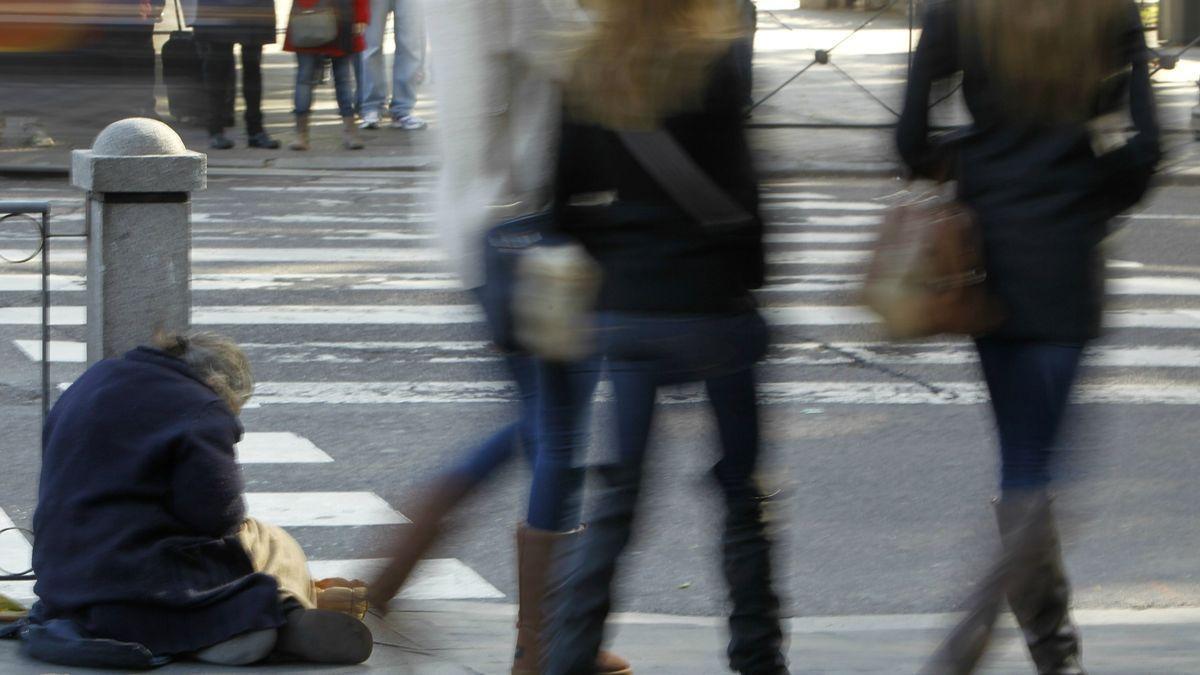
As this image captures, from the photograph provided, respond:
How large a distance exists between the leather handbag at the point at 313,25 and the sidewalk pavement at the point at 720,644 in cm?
1163

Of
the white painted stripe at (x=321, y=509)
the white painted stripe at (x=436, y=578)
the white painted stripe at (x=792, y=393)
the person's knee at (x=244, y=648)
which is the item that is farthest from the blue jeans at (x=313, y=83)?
the person's knee at (x=244, y=648)

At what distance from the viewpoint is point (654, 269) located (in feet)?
11.2

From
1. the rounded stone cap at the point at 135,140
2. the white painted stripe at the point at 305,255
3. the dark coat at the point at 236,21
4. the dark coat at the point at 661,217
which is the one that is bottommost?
the white painted stripe at the point at 305,255

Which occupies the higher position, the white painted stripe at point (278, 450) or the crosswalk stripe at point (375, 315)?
the white painted stripe at point (278, 450)

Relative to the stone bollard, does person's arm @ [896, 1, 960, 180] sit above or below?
above

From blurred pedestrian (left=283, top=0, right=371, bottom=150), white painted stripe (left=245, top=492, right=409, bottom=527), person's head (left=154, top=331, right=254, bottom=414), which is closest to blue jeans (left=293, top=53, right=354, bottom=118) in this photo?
blurred pedestrian (left=283, top=0, right=371, bottom=150)

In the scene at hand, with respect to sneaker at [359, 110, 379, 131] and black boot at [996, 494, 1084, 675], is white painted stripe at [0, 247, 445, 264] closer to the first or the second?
sneaker at [359, 110, 379, 131]

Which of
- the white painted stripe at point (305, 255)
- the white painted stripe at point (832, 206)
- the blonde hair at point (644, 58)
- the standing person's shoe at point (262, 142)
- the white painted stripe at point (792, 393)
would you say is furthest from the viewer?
the standing person's shoe at point (262, 142)

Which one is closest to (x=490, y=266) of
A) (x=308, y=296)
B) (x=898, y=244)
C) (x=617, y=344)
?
(x=617, y=344)

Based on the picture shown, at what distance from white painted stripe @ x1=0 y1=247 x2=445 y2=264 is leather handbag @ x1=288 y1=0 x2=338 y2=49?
4746mm

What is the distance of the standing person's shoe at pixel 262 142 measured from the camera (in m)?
16.8

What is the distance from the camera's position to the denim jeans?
1684cm

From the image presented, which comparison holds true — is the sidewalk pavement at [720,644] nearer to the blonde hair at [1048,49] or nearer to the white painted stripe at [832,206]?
the blonde hair at [1048,49]

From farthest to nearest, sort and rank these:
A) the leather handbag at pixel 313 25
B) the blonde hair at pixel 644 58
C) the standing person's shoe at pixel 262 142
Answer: the standing person's shoe at pixel 262 142, the leather handbag at pixel 313 25, the blonde hair at pixel 644 58
